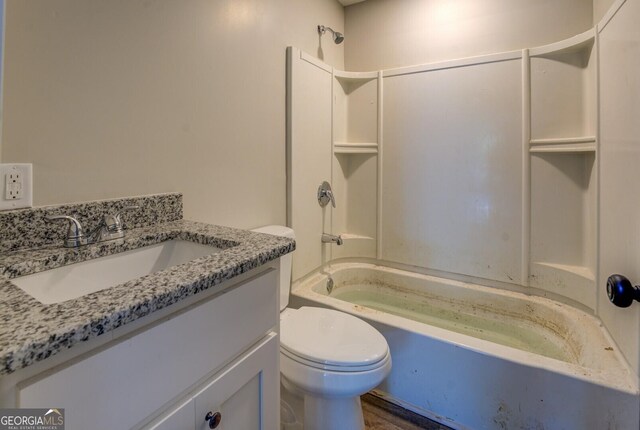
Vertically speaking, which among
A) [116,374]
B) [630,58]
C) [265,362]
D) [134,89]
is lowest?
[265,362]

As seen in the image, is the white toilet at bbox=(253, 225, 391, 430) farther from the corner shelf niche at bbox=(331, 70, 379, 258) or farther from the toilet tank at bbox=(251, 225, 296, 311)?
the corner shelf niche at bbox=(331, 70, 379, 258)

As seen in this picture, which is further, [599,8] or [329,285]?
[329,285]

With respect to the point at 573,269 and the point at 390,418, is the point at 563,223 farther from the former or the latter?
the point at 390,418

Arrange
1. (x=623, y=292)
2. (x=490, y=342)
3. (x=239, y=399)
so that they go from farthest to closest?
1. (x=490, y=342)
2. (x=623, y=292)
3. (x=239, y=399)

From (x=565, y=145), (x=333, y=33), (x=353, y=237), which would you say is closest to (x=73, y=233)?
(x=353, y=237)

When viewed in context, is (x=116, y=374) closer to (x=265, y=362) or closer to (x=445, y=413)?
(x=265, y=362)

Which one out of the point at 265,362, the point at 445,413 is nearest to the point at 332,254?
the point at 445,413

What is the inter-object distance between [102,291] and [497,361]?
4.67 ft

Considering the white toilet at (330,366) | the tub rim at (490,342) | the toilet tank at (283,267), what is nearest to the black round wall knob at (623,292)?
the tub rim at (490,342)

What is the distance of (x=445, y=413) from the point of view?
146 cm

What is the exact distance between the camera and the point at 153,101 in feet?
3.74

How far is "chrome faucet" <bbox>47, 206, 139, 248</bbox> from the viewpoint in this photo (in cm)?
85

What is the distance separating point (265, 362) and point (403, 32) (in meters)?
2.33

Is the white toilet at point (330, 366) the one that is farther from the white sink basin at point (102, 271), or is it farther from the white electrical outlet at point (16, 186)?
the white electrical outlet at point (16, 186)
